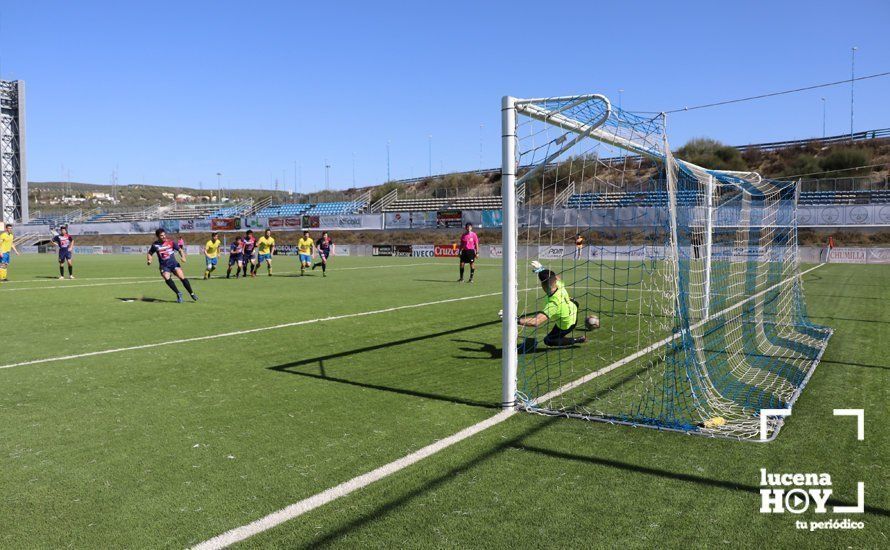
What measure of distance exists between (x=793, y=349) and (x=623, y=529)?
6834mm

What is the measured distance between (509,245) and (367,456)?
2344 mm

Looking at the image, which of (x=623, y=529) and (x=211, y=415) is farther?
(x=211, y=415)

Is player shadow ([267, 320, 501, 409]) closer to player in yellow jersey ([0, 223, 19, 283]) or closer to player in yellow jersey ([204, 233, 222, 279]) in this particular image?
player in yellow jersey ([204, 233, 222, 279])

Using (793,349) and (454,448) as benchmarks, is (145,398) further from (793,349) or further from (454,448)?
(793,349)

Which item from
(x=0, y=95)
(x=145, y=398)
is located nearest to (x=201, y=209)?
(x=0, y=95)

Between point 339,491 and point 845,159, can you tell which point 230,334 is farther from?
point 845,159

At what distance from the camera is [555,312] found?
8.72m

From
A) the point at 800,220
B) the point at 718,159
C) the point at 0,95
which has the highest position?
the point at 0,95

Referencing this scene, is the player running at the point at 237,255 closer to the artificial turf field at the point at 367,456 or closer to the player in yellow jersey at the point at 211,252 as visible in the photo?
the player in yellow jersey at the point at 211,252

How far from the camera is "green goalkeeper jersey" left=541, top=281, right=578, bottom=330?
28.6ft

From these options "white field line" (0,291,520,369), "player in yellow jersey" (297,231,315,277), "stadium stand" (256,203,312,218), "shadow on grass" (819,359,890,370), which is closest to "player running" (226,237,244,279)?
"player in yellow jersey" (297,231,315,277)

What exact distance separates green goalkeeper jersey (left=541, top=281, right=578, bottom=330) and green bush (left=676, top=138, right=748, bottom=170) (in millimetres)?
52990

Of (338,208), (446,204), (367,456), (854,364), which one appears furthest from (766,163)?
(367,456)

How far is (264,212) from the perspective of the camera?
6538 cm
